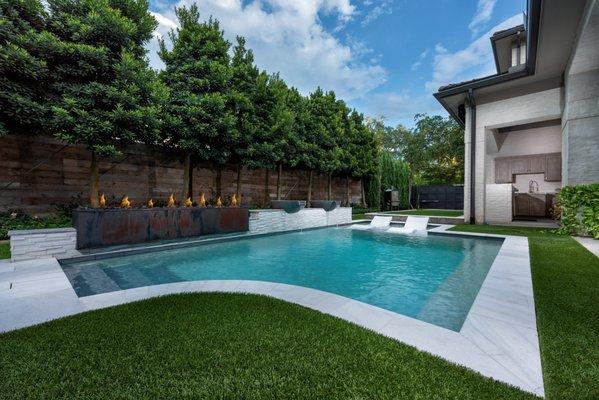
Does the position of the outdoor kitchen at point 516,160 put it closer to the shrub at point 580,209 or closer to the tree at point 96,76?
the shrub at point 580,209

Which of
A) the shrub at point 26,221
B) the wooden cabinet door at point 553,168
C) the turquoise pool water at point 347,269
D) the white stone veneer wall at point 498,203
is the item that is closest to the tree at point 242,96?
the turquoise pool water at point 347,269

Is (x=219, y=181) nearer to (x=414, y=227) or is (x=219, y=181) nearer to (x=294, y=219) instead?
(x=294, y=219)

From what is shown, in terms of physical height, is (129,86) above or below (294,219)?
above

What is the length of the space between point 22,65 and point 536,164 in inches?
703

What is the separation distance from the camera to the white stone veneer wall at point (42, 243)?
475 centimetres

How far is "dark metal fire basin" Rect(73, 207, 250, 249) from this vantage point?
5.70m

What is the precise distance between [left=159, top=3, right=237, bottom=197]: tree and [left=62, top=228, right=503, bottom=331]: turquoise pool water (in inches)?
128

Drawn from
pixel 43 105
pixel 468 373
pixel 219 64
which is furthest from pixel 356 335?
pixel 219 64

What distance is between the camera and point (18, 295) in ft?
10.6

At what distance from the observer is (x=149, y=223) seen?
262 inches

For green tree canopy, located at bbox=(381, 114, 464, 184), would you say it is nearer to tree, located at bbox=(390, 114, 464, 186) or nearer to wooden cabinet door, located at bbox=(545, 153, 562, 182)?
tree, located at bbox=(390, 114, 464, 186)

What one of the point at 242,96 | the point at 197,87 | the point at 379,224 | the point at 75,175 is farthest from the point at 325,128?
the point at 75,175

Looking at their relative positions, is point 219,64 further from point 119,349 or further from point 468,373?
point 468,373

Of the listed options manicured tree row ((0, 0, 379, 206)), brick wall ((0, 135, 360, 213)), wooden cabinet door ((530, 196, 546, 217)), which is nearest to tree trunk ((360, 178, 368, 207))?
wooden cabinet door ((530, 196, 546, 217))
